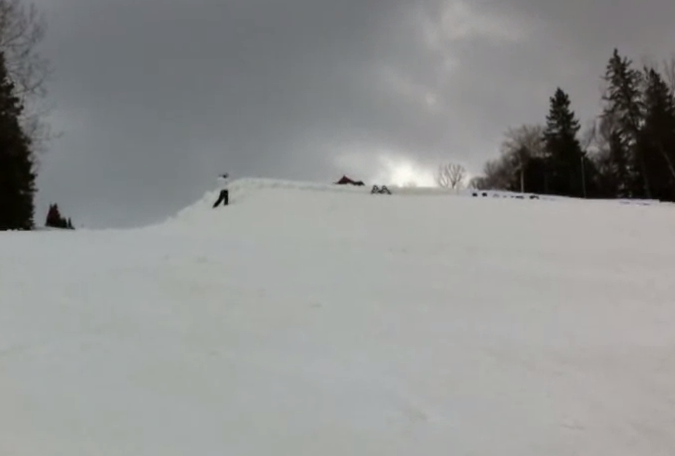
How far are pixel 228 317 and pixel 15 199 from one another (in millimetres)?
25613

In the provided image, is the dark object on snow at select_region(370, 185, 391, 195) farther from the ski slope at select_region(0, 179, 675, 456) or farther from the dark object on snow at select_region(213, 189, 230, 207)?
the ski slope at select_region(0, 179, 675, 456)

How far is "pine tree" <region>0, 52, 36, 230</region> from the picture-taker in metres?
27.3

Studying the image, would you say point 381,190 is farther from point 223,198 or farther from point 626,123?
point 626,123

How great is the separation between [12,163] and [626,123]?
3971cm

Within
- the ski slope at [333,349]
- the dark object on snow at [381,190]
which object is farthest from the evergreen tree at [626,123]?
the ski slope at [333,349]

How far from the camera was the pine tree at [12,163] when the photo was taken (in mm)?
27344

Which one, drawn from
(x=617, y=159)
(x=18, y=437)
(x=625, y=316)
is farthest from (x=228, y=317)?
(x=617, y=159)

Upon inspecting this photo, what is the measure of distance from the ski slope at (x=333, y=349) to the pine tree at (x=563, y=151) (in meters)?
44.8

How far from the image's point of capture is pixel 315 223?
15.7 meters

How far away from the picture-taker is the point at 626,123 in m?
50.7

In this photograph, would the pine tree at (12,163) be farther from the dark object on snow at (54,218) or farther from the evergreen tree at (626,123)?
the evergreen tree at (626,123)

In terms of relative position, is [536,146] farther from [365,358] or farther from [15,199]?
[365,358]

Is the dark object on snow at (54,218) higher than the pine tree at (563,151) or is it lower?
lower

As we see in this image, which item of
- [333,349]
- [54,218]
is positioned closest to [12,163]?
[54,218]
